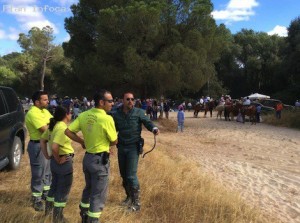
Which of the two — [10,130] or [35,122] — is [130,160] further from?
[10,130]

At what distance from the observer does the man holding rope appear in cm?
585

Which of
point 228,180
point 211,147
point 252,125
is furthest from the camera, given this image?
point 252,125

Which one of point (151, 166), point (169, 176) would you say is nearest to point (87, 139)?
point (169, 176)

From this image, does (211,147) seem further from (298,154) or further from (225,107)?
(225,107)

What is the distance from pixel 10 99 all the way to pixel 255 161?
306 inches

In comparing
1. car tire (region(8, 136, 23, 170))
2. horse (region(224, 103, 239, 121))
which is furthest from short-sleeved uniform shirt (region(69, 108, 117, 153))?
horse (region(224, 103, 239, 121))

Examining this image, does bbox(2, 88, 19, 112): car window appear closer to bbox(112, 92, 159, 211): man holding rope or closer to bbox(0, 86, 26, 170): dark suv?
bbox(0, 86, 26, 170): dark suv

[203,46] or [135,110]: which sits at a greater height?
[203,46]

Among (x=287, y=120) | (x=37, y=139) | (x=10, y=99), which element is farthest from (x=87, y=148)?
(x=287, y=120)

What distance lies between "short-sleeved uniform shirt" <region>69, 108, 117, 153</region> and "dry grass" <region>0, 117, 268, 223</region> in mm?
1032

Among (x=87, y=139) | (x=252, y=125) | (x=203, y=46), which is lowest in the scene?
(x=252, y=125)

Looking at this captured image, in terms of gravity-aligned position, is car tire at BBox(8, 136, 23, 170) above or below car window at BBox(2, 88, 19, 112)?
below

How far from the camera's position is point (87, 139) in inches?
187

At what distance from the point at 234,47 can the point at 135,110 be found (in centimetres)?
5268
